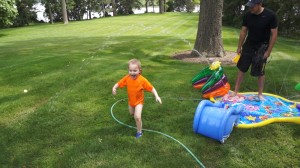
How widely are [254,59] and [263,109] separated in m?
0.96

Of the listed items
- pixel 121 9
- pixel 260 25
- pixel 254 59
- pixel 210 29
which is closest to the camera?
pixel 260 25

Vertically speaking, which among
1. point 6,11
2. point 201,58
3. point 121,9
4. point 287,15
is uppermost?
point 121,9

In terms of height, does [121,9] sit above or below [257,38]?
above

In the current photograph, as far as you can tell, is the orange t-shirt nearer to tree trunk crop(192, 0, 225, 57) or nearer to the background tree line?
tree trunk crop(192, 0, 225, 57)

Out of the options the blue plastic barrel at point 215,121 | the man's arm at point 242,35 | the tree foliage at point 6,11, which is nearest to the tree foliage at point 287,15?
the man's arm at point 242,35

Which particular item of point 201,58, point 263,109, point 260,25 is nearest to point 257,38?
point 260,25

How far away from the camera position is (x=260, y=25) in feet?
16.3

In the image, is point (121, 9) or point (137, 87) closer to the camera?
point (137, 87)

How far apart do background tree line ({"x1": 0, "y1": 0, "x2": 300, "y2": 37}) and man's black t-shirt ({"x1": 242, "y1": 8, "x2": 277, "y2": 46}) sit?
44.8 ft

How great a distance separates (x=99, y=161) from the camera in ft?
12.1

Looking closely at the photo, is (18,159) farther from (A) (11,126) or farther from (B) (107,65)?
(B) (107,65)

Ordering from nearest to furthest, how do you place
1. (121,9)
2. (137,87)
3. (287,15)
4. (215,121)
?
(215,121), (137,87), (287,15), (121,9)

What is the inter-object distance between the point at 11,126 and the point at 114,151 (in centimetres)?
201

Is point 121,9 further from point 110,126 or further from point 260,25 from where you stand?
point 110,126
